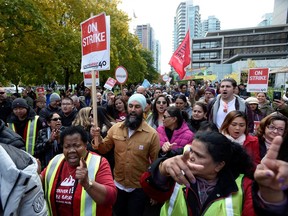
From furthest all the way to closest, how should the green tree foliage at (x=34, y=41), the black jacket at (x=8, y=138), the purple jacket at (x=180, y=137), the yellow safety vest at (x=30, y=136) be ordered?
the green tree foliage at (x=34, y=41), the yellow safety vest at (x=30, y=136), the purple jacket at (x=180, y=137), the black jacket at (x=8, y=138)

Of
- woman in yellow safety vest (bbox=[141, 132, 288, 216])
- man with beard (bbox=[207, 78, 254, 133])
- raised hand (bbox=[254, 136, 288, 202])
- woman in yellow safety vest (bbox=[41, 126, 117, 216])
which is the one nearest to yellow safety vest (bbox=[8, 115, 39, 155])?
woman in yellow safety vest (bbox=[41, 126, 117, 216])

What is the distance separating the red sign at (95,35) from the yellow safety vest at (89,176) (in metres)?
1.53

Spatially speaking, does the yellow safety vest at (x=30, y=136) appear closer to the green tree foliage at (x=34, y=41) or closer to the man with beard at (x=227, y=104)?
the man with beard at (x=227, y=104)

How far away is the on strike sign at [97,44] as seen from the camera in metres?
3.10

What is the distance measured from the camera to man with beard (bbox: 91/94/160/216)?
118 inches

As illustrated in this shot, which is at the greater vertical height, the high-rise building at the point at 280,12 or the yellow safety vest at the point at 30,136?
the high-rise building at the point at 280,12

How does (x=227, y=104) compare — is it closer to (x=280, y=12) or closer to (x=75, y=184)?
(x=75, y=184)

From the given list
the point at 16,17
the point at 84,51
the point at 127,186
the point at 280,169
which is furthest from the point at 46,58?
the point at 280,169

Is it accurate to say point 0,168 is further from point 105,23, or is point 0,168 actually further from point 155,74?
point 155,74

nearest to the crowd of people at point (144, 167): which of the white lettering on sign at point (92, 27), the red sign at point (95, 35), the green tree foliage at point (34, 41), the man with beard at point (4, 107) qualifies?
the red sign at point (95, 35)

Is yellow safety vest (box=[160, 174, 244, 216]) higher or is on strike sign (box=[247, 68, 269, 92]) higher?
on strike sign (box=[247, 68, 269, 92])

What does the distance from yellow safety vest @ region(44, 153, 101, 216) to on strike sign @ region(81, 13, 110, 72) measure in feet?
4.35

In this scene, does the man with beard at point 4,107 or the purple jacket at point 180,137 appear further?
the man with beard at point 4,107

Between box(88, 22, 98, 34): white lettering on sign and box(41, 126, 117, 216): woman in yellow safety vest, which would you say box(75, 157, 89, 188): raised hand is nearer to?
box(41, 126, 117, 216): woman in yellow safety vest
